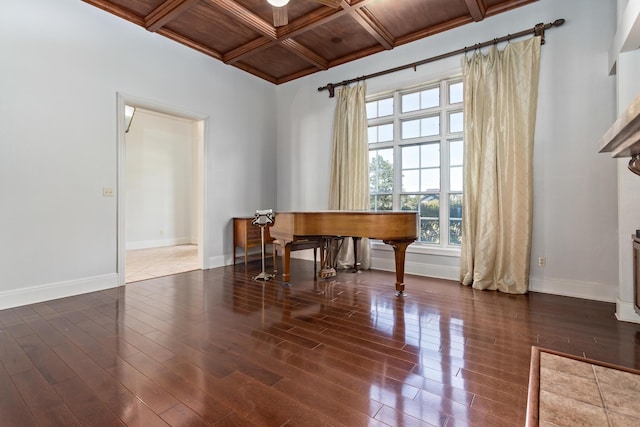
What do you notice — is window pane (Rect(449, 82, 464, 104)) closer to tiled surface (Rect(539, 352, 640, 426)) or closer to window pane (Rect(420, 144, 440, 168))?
window pane (Rect(420, 144, 440, 168))

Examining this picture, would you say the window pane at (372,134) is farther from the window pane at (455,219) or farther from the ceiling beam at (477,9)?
the ceiling beam at (477,9)

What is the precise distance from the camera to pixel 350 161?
481cm

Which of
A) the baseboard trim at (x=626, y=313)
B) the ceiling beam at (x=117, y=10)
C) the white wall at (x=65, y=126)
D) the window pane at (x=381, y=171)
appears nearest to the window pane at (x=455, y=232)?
the window pane at (x=381, y=171)

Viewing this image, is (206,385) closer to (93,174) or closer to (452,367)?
(452,367)

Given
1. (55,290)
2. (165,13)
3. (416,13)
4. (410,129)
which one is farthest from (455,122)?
(55,290)

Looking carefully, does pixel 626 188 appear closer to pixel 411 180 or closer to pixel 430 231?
pixel 430 231

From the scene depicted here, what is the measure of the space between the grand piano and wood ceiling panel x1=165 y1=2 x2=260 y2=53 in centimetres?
261

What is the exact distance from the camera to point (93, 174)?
3.57m

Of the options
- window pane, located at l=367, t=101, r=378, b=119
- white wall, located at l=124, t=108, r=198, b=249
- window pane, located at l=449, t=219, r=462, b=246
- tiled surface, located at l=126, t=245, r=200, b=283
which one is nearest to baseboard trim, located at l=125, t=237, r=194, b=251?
white wall, located at l=124, t=108, r=198, b=249

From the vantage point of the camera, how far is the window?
4.16m

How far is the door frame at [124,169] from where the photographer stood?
3.78 metres

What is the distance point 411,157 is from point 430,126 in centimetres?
50

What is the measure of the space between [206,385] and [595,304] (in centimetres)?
367

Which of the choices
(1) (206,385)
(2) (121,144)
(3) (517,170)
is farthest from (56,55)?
(3) (517,170)
